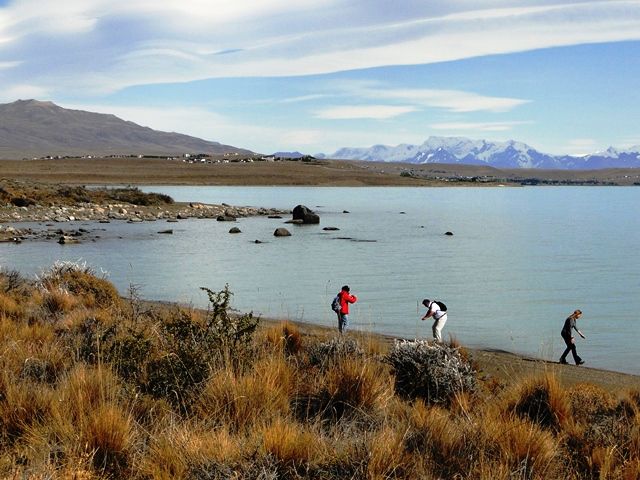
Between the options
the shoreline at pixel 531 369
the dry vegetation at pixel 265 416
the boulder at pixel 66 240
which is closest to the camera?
the dry vegetation at pixel 265 416

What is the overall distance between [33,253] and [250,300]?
13773 millimetres

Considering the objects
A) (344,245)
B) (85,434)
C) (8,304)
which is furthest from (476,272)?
(85,434)

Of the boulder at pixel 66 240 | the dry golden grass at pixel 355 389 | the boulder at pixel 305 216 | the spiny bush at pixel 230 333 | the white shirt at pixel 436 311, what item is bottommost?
the boulder at pixel 66 240

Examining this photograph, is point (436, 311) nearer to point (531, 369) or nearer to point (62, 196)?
point (531, 369)

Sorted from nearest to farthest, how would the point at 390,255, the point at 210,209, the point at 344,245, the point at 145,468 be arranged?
1. the point at 145,468
2. the point at 390,255
3. the point at 344,245
4. the point at 210,209

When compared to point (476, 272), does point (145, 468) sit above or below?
above

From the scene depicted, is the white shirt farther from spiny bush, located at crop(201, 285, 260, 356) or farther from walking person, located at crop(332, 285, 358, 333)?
spiny bush, located at crop(201, 285, 260, 356)

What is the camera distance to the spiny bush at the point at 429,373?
8.27 meters

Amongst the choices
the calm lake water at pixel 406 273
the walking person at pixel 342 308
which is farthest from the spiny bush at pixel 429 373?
the walking person at pixel 342 308

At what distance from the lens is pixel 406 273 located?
96.5 feet

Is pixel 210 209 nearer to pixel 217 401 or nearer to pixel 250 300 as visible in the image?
pixel 250 300

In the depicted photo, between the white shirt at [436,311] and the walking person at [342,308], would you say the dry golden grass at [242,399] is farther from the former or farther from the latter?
the white shirt at [436,311]

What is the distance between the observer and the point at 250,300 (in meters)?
22.8

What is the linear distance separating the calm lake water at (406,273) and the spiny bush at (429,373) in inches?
194
